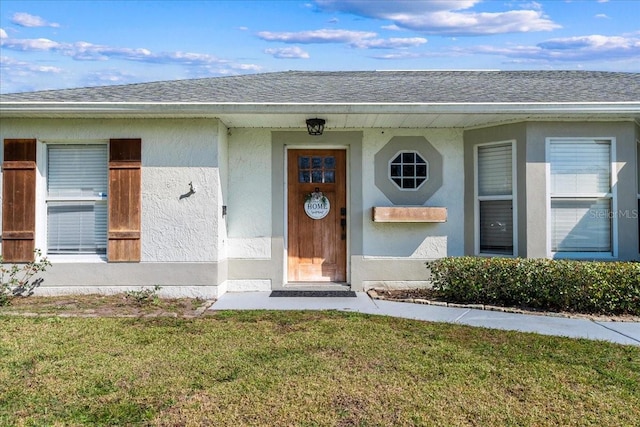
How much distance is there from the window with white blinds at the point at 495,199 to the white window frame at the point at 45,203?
6097 mm

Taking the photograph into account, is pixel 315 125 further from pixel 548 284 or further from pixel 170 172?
pixel 548 284

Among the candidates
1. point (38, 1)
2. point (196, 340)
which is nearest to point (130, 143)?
point (196, 340)

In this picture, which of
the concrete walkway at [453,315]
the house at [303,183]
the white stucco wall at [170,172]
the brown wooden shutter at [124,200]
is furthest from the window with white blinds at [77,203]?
the concrete walkway at [453,315]

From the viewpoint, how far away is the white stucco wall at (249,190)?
748cm

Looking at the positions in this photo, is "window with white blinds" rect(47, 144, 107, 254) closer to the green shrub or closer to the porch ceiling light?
the green shrub

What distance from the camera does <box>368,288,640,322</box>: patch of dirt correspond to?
5609mm

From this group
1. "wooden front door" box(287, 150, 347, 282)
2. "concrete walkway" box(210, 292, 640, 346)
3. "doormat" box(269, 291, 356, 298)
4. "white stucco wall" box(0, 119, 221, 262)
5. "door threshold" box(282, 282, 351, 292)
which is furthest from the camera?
"wooden front door" box(287, 150, 347, 282)

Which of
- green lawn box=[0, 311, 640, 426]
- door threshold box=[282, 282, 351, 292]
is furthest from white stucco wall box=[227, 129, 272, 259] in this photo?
green lawn box=[0, 311, 640, 426]

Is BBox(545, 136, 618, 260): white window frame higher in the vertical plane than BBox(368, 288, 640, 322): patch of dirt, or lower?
higher

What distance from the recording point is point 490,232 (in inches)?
287

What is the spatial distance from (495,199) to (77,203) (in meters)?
6.78

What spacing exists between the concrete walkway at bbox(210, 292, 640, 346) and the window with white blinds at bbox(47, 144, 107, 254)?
234 cm

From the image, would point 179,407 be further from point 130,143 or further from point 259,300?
point 130,143

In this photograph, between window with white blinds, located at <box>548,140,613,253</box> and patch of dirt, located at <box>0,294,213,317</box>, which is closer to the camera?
patch of dirt, located at <box>0,294,213,317</box>
